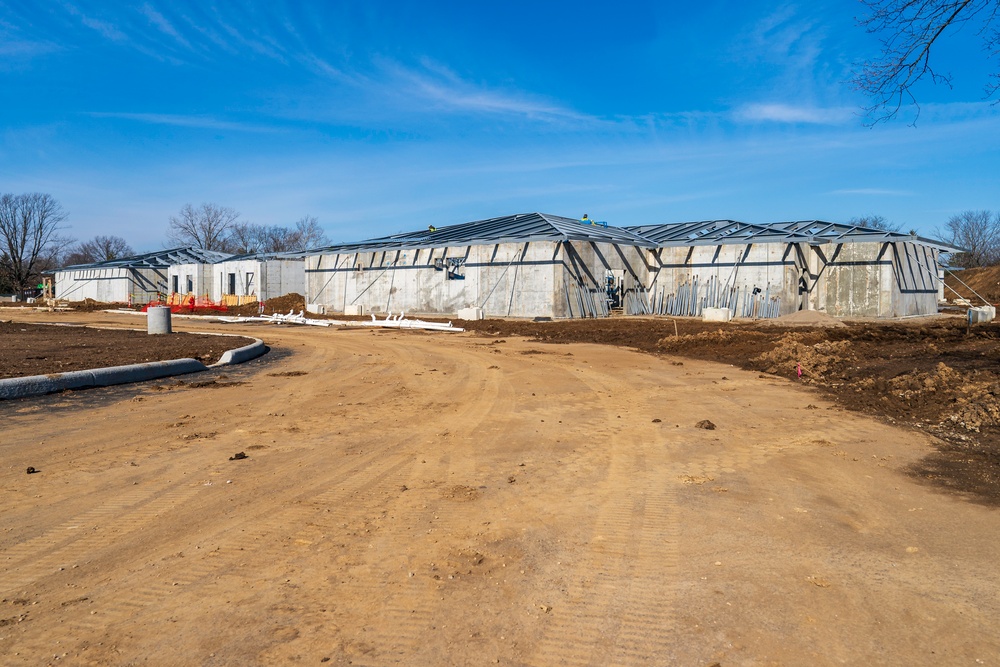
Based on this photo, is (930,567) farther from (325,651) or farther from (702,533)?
(325,651)

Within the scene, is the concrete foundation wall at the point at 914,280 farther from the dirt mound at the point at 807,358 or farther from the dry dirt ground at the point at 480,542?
the dry dirt ground at the point at 480,542

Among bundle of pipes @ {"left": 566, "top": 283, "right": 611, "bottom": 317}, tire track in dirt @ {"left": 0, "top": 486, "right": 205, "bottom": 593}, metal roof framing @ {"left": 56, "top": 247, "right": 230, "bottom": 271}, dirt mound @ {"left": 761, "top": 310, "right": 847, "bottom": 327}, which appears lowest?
tire track in dirt @ {"left": 0, "top": 486, "right": 205, "bottom": 593}

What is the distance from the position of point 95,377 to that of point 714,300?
90.5 feet

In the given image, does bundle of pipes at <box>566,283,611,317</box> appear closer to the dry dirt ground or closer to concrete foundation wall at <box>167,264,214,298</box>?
the dry dirt ground

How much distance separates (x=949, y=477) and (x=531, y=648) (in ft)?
16.6

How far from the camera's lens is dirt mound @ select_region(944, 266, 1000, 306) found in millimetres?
46850

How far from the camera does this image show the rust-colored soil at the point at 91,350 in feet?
40.0

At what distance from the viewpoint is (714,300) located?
32406mm

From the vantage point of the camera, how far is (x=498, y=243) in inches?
1220

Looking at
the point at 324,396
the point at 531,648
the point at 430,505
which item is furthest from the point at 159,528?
the point at 324,396

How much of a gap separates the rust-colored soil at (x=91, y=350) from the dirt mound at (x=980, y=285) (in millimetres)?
47247

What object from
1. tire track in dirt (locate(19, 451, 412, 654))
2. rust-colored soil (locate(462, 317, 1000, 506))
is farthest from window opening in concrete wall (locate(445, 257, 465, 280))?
tire track in dirt (locate(19, 451, 412, 654))

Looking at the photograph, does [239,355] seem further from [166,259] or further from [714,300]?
[166,259]

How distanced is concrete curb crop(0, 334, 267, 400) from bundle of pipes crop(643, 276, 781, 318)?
24193 mm
